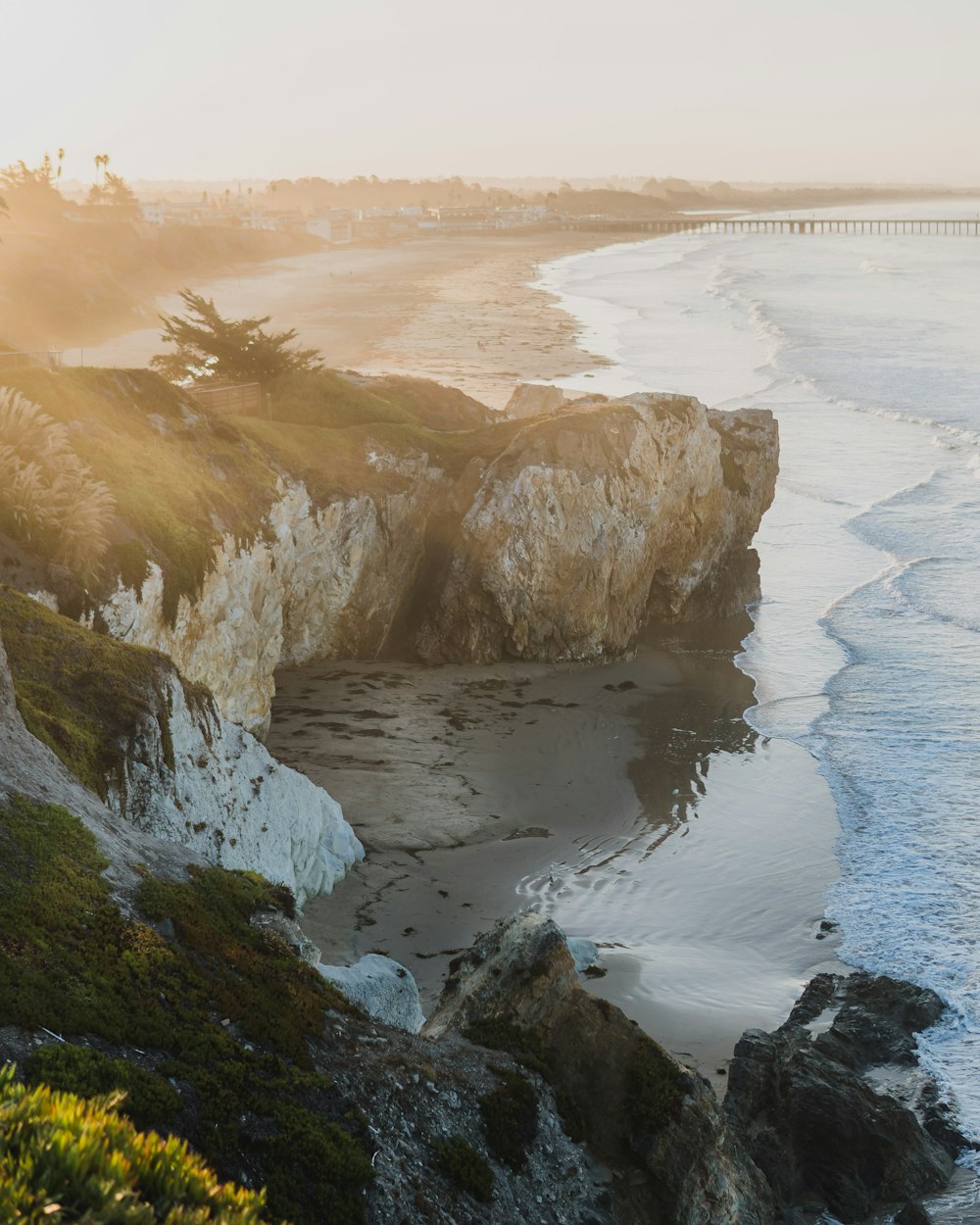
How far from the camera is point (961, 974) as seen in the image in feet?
53.1

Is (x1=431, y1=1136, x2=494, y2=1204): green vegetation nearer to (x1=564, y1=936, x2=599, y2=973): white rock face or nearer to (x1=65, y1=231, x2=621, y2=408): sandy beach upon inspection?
(x1=564, y1=936, x2=599, y2=973): white rock face

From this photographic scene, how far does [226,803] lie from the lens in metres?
14.6

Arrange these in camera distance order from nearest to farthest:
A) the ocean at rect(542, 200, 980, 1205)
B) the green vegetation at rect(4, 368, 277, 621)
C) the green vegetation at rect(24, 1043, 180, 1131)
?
the green vegetation at rect(24, 1043, 180, 1131)
the ocean at rect(542, 200, 980, 1205)
the green vegetation at rect(4, 368, 277, 621)

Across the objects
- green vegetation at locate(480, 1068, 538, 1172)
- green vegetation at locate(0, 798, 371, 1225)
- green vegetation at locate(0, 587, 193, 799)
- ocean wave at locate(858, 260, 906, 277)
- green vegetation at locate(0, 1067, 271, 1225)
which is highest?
ocean wave at locate(858, 260, 906, 277)

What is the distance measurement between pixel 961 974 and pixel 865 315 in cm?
8375

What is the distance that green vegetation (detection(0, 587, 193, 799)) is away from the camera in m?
12.3

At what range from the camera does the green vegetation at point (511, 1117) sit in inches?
369

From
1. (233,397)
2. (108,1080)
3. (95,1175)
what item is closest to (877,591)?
(233,397)

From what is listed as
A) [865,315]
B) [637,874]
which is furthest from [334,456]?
[865,315]

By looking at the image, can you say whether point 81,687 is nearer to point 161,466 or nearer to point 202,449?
point 161,466

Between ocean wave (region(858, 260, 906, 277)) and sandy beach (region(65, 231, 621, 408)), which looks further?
ocean wave (region(858, 260, 906, 277))

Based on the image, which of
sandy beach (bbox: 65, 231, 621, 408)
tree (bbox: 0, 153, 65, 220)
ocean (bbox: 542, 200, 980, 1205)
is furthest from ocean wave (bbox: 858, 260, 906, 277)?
tree (bbox: 0, 153, 65, 220)

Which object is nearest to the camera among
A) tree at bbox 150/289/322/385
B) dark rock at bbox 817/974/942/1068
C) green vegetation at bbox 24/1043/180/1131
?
green vegetation at bbox 24/1043/180/1131

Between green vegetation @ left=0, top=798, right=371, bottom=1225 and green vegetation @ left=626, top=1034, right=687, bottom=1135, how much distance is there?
279cm
